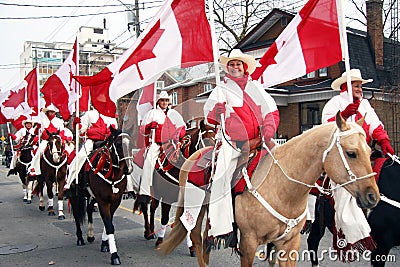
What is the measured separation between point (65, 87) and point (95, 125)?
5.56ft

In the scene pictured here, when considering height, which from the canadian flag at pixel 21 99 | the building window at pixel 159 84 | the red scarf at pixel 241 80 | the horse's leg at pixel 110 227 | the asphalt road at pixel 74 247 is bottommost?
the asphalt road at pixel 74 247

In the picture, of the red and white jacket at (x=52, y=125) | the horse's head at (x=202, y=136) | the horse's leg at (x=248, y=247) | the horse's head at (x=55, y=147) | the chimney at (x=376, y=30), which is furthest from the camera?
the chimney at (x=376, y=30)

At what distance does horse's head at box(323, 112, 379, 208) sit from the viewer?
354cm

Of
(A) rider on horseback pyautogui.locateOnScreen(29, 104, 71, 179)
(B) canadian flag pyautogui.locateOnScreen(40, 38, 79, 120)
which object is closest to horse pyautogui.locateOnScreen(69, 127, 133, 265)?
(B) canadian flag pyautogui.locateOnScreen(40, 38, 79, 120)

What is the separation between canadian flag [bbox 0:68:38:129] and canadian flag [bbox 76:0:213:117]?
274 inches

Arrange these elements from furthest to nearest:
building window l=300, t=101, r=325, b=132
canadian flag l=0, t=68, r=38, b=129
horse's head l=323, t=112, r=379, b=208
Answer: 1. building window l=300, t=101, r=325, b=132
2. canadian flag l=0, t=68, r=38, b=129
3. horse's head l=323, t=112, r=379, b=208

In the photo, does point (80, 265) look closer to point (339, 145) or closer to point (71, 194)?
point (71, 194)

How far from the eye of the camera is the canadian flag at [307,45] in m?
5.53

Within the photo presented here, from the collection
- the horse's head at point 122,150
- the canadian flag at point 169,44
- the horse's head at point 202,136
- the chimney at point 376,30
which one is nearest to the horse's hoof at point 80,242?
the horse's head at point 122,150

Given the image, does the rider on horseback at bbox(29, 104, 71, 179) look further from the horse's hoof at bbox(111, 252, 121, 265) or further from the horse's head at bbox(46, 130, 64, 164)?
the horse's hoof at bbox(111, 252, 121, 265)

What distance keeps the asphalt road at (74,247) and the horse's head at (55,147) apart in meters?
1.51

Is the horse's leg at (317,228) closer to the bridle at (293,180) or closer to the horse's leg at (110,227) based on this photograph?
the bridle at (293,180)

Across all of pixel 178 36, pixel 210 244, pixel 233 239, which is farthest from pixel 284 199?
pixel 178 36

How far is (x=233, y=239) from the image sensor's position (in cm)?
451
